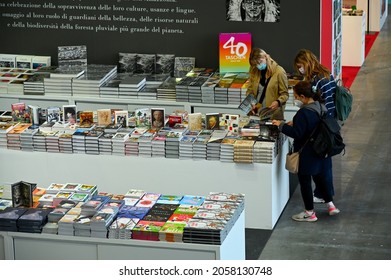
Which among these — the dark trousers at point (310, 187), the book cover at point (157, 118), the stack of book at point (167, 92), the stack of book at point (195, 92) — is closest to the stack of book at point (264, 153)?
the dark trousers at point (310, 187)

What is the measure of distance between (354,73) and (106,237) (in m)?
9.46

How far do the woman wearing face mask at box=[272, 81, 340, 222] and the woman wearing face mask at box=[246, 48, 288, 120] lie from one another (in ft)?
2.10

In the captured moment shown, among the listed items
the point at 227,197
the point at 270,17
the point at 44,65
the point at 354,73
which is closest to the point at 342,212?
the point at 227,197

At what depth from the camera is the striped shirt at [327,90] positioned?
9375mm

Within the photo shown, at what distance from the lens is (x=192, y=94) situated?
1112 centimetres

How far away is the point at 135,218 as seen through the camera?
7492 millimetres

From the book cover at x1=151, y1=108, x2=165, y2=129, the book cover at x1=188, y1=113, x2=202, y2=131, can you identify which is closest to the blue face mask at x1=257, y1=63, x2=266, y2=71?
the book cover at x1=188, y1=113, x2=202, y2=131

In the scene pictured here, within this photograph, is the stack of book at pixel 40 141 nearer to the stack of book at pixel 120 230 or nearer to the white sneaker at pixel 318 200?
the stack of book at pixel 120 230

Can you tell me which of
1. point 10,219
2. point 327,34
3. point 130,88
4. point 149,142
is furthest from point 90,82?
point 10,219

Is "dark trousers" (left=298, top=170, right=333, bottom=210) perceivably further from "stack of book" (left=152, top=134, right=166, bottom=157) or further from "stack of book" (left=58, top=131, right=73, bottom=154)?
"stack of book" (left=58, top=131, right=73, bottom=154)

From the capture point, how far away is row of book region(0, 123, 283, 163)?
924 centimetres

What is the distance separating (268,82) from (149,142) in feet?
4.86

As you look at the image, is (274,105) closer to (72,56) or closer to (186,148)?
(186,148)

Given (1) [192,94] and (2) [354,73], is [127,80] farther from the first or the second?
(2) [354,73]
